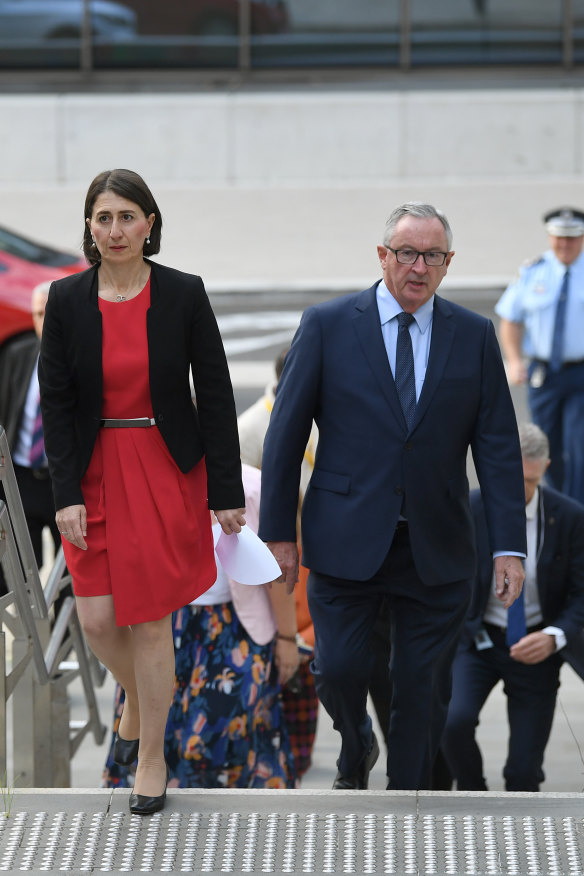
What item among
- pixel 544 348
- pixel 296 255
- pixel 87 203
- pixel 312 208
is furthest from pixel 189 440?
pixel 312 208

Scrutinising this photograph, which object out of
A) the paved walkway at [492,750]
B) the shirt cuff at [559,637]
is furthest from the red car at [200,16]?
the shirt cuff at [559,637]

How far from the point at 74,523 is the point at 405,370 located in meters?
1.11

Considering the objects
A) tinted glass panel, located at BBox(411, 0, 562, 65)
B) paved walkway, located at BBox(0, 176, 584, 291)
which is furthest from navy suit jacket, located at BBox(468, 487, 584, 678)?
tinted glass panel, located at BBox(411, 0, 562, 65)

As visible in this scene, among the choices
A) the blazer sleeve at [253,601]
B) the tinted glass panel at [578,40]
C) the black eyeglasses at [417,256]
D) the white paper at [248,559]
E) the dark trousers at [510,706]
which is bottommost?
the dark trousers at [510,706]

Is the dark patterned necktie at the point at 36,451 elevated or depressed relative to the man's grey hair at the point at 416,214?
depressed

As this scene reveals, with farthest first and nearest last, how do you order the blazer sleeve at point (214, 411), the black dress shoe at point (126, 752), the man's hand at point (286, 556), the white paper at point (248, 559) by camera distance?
the man's hand at point (286, 556) < the black dress shoe at point (126, 752) < the white paper at point (248, 559) < the blazer sleeve at point (214, 411)

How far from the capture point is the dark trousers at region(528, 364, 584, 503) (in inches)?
328

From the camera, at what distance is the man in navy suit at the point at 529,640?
17.3 feet

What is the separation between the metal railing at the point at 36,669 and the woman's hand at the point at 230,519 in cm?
72

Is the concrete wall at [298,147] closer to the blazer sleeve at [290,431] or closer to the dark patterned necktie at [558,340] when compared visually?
the dark patterned necktie at [558,340]

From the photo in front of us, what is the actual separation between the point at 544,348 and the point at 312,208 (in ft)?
44.3

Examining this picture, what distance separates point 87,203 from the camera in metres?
3.84

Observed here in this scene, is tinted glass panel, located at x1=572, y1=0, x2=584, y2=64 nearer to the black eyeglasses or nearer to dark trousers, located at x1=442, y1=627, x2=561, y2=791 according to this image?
dark trousers, located at x1=442, y1=627, x2=561, y2=791

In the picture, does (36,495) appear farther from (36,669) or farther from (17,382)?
(36,669)
